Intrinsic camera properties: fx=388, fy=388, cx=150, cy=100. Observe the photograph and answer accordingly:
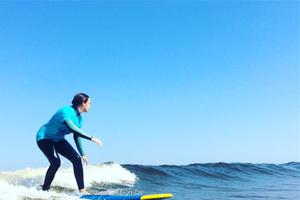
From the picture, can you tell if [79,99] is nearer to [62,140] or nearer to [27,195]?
[62,140]

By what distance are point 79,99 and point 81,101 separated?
0.16ft

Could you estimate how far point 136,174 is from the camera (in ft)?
57.6

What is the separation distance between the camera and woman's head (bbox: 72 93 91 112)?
22.2 ft

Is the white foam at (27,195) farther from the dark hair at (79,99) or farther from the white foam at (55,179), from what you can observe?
the dark hair at (79,99)

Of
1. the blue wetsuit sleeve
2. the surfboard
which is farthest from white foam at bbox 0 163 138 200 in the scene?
the blue wetsuit sleeve

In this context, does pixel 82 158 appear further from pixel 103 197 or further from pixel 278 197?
pixel 278 197

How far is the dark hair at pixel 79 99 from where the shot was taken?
6.77m

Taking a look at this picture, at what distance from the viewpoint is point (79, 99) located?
267 inches

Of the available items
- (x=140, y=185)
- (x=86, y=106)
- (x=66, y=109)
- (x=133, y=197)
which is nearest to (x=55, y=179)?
(x=140, y=185)

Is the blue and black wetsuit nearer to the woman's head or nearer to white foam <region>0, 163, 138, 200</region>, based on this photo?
the woman's head

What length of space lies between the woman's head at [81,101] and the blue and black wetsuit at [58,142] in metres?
0.08

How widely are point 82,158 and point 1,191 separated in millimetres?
1520

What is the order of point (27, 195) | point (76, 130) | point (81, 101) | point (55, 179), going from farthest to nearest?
point (55, 179) → point (81, 101) → point (27, 195) → point (76, 130)

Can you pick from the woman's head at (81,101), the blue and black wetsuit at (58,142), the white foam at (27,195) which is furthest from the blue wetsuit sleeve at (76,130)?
Result: the white foam at (27,195)
